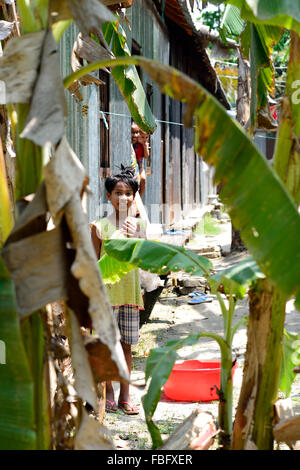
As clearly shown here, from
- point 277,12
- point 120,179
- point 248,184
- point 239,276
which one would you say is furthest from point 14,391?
point 120,179

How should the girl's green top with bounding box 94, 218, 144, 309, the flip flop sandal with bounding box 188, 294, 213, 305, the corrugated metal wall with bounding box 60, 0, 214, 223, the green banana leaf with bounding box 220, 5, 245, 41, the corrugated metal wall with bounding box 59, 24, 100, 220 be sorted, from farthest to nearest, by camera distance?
the flip flop sandal with bounding box 188, 294, 213, 305, the corrugated metal wall with bounding box 60, 0, 214, 223, the corrugated metal wall with bounding box 59, 24, 100, 220, the green banana leaf with bounding box 220, 5, 245, 41, the girl's green top with bounding box 94, 218, 144, 309

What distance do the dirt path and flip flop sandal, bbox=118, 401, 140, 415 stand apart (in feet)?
0.12

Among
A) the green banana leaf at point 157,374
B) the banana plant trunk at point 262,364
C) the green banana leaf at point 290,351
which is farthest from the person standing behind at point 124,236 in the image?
the banana plant trunk at point 262,364

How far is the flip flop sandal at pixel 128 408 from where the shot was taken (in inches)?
148

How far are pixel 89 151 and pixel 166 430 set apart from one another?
3384 mm

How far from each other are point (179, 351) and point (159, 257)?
9.24ft

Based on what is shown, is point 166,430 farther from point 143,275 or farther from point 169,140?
point 169,140

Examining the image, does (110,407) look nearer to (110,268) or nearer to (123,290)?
(123,290)

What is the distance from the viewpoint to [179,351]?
5258mm

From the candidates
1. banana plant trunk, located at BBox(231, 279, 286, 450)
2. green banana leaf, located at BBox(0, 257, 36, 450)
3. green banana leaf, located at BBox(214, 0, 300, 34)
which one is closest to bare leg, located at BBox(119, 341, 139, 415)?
banana plant trunk, located at BBox(231, 279, 286, 450)

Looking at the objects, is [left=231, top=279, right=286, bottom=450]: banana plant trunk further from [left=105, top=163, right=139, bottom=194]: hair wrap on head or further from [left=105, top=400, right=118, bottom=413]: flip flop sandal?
[left=105, top=163, right=139, bottom=194]: hair wrap on head

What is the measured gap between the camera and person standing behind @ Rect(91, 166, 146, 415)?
383 centimetres

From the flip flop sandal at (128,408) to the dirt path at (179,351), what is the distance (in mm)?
37

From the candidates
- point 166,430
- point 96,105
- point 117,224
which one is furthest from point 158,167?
point 166,430
